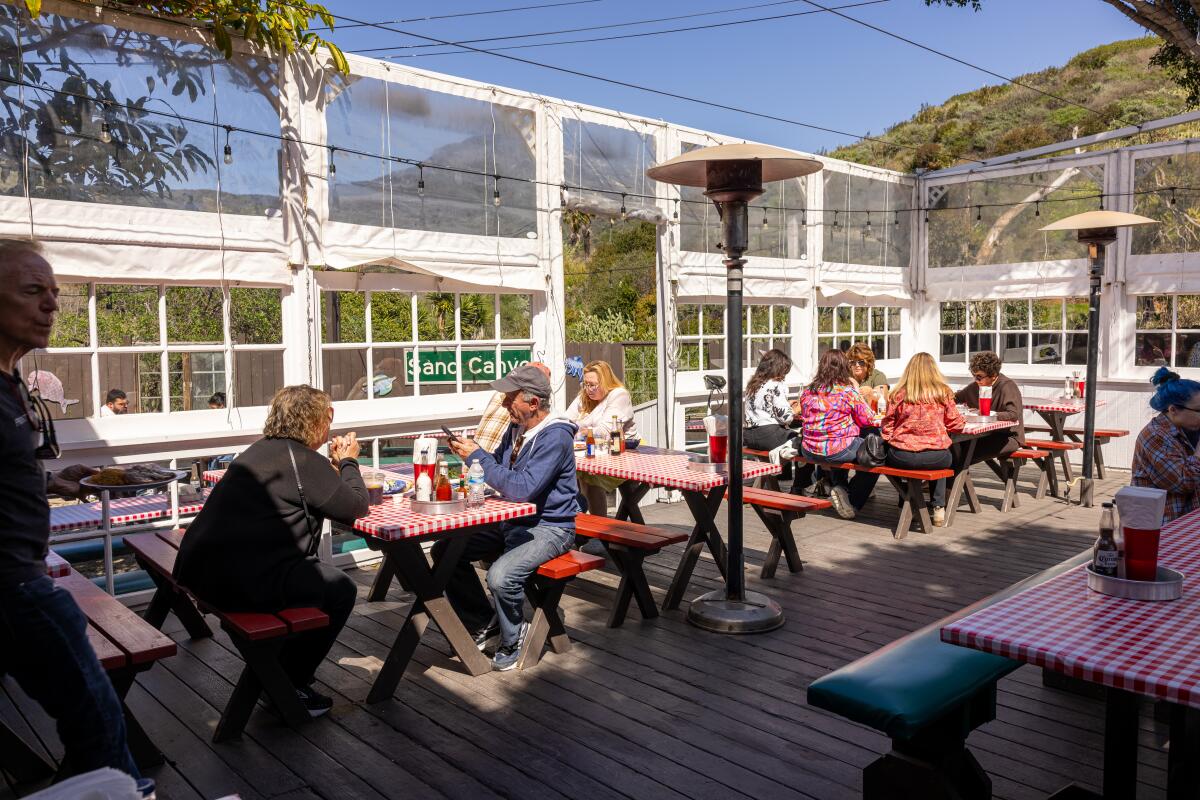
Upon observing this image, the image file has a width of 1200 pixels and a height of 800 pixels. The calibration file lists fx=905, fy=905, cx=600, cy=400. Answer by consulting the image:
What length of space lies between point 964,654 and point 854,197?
8072 millimetres

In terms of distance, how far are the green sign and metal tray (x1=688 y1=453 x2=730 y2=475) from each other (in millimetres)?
1661

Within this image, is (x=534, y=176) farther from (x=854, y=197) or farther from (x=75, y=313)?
(x=854, y=197)

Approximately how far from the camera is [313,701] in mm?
3402

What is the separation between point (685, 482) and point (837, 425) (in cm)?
258

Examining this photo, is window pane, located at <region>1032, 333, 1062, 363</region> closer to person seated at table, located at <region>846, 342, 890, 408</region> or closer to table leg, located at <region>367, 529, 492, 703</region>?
person seated at table, located at <region>846, 342, 890, 408</region>

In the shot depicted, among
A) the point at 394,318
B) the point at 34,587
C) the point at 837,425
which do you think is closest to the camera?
the point at 34,587

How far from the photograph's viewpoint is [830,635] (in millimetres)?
4270

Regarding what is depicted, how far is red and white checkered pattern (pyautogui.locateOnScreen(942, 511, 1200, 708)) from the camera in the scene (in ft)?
6.02

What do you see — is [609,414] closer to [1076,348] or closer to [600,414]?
[600,414]

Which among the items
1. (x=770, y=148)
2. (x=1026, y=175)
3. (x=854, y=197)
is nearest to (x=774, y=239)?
(x=854, y=197)

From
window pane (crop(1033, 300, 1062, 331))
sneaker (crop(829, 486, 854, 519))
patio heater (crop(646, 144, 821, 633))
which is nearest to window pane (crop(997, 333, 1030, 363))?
window pane (crop(1033, 300, 1062, 331))

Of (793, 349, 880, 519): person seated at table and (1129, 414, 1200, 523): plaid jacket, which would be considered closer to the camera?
(1129, 414, 1200, 523): plaid jacket

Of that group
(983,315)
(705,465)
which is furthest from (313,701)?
(983,315)

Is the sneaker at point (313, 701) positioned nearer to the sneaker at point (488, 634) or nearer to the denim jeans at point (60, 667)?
the sneaker at point (488, 634)
